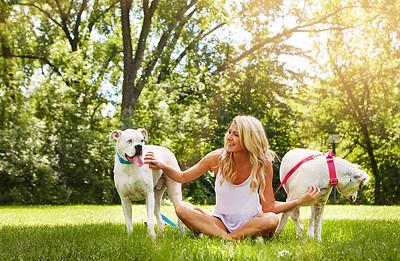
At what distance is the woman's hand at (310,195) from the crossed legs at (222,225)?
0.34 metres

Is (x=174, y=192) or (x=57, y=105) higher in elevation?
(x=57, y=105)

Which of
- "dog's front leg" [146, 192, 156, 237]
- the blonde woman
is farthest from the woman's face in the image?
"dog's front leg" [146, 192, 156, 237]

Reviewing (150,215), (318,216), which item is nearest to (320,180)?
(318,216)

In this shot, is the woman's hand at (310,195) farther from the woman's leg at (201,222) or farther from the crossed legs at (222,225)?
the woman's leg at (201,222)

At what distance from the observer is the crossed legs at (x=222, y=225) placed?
4.30 m

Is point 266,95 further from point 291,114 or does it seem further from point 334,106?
point 334,106

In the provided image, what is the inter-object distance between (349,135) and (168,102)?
11.2m

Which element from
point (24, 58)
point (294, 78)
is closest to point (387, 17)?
point (294, 78)

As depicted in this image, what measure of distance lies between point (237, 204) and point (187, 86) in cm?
1482

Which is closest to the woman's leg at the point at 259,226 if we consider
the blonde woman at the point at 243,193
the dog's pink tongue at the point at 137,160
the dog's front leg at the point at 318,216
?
the blonde woman at the point at 243,193

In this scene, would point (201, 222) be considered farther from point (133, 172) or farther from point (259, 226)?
point (133, 172)

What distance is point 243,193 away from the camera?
454 cm

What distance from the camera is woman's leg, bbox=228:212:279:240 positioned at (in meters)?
4.29

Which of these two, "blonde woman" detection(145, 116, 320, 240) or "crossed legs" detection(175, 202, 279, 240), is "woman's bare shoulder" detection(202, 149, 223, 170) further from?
"crossed legs" detection(175, 202, 279, 240)
